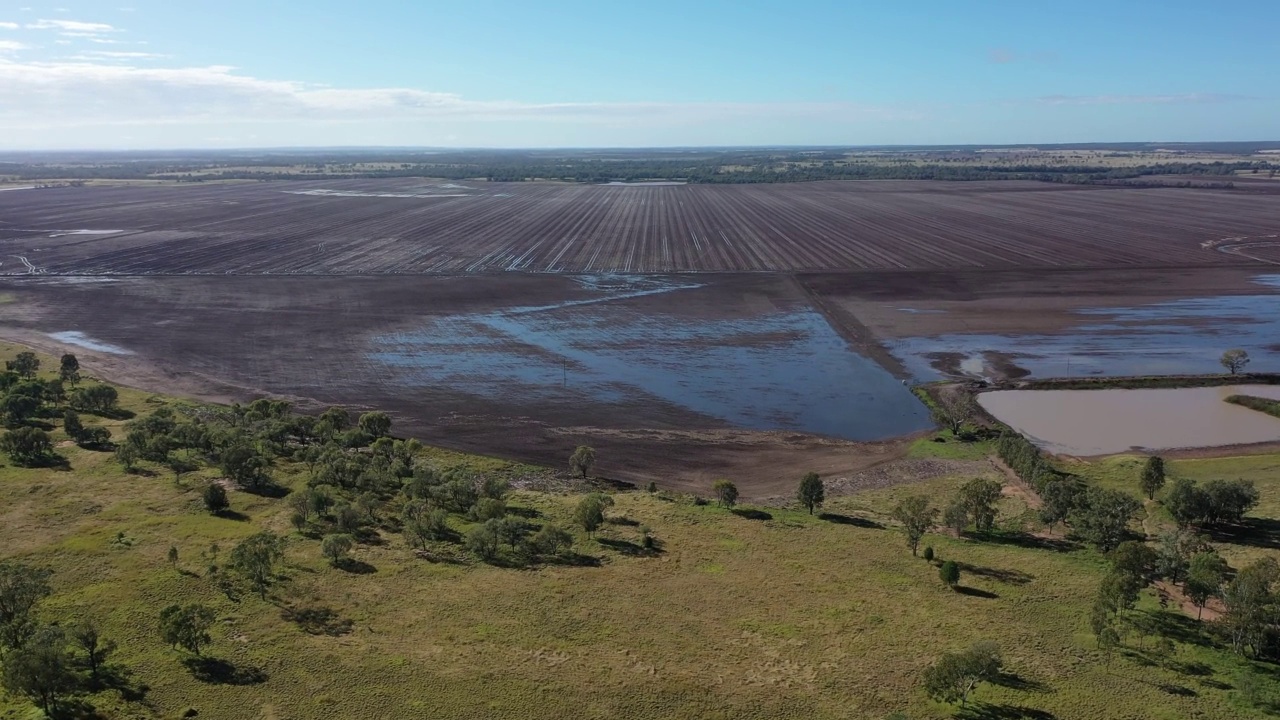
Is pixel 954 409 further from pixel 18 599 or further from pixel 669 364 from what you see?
pixel 18 599

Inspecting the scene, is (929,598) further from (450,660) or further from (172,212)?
(172,212)

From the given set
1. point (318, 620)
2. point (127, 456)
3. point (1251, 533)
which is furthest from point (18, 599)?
point (1251, 533)

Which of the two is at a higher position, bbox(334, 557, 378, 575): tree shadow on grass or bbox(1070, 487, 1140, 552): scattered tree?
bbox(1070, 487, 1140, 552): scattered tree

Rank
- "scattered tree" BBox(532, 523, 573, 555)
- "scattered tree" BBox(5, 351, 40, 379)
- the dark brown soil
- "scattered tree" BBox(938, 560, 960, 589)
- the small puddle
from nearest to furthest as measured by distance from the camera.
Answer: "scattered tree" BBox(938, 560, 960, 589) → "scattered tree" BBox(532, 523, 573, 555) → the dark brown soil → "scattered tree" BBox(5, 351, 40, 379) → the small puddle

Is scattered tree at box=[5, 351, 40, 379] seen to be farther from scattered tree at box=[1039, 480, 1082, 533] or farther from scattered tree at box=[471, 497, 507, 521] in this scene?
scattered tree at box=[1039, 480, 1082, 533]

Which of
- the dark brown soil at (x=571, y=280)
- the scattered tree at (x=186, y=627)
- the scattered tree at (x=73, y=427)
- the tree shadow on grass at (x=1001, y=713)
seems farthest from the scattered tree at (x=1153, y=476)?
the scattered tree at (x=73, y=427)

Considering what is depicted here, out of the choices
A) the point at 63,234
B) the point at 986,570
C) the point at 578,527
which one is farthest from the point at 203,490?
the point at 63,234

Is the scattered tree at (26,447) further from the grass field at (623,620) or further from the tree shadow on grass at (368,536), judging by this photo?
the tree shadow on grass at (368,536)

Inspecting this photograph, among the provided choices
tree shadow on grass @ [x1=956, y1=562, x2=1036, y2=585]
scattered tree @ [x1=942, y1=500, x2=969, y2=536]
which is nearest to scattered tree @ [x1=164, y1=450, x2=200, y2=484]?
scattered tree @ [x1=942, y1=500, x2=969, y2=536]
